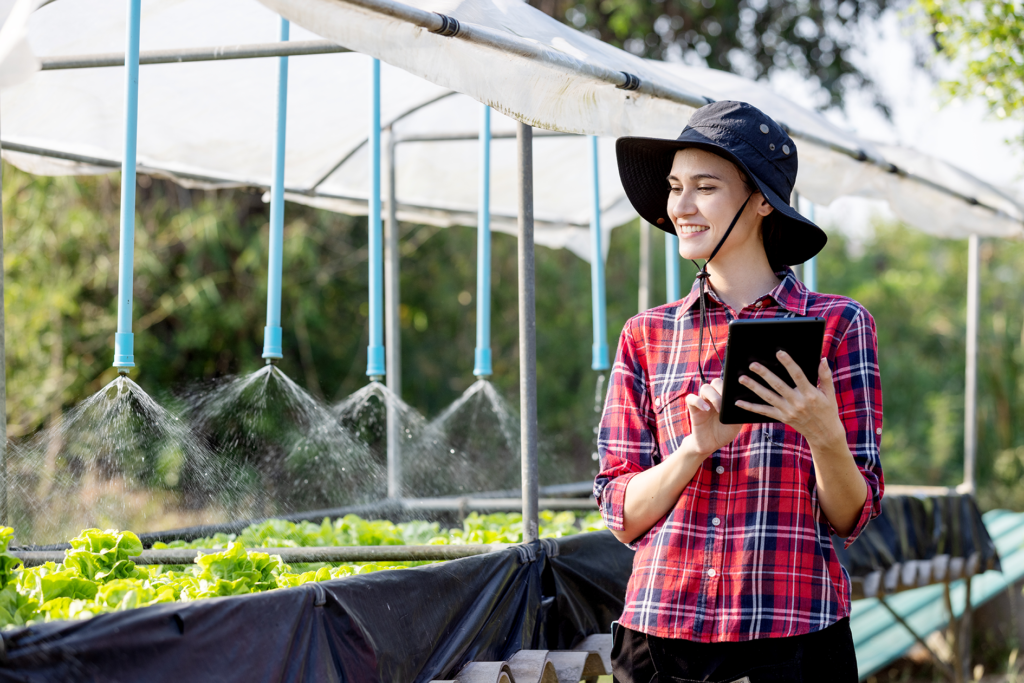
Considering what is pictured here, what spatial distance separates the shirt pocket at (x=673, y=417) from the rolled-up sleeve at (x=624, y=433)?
0.9 inches

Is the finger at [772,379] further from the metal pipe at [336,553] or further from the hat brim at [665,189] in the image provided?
the metal pipe at [336,553]

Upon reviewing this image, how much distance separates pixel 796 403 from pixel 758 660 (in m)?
0.46

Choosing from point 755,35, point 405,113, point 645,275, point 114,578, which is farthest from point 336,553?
point 755,35

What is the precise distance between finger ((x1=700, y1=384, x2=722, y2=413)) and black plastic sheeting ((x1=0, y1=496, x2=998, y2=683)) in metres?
0.70

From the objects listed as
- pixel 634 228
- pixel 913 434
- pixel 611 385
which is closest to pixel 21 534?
pixel 611 385

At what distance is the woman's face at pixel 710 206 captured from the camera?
1710 millimetres

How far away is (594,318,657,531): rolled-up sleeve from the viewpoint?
1.72 meters

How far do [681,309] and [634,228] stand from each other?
891cm

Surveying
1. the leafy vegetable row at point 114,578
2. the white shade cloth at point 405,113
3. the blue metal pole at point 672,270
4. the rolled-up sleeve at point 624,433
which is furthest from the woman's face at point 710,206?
the blue metal pole at point 672,270

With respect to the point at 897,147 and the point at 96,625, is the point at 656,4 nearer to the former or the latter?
the point at 897,147

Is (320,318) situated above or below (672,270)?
above

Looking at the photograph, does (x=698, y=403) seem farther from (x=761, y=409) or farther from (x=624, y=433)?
(x=624, y=433)

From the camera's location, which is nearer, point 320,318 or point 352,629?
point 352,629

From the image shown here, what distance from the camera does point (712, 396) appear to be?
149 centimetres
